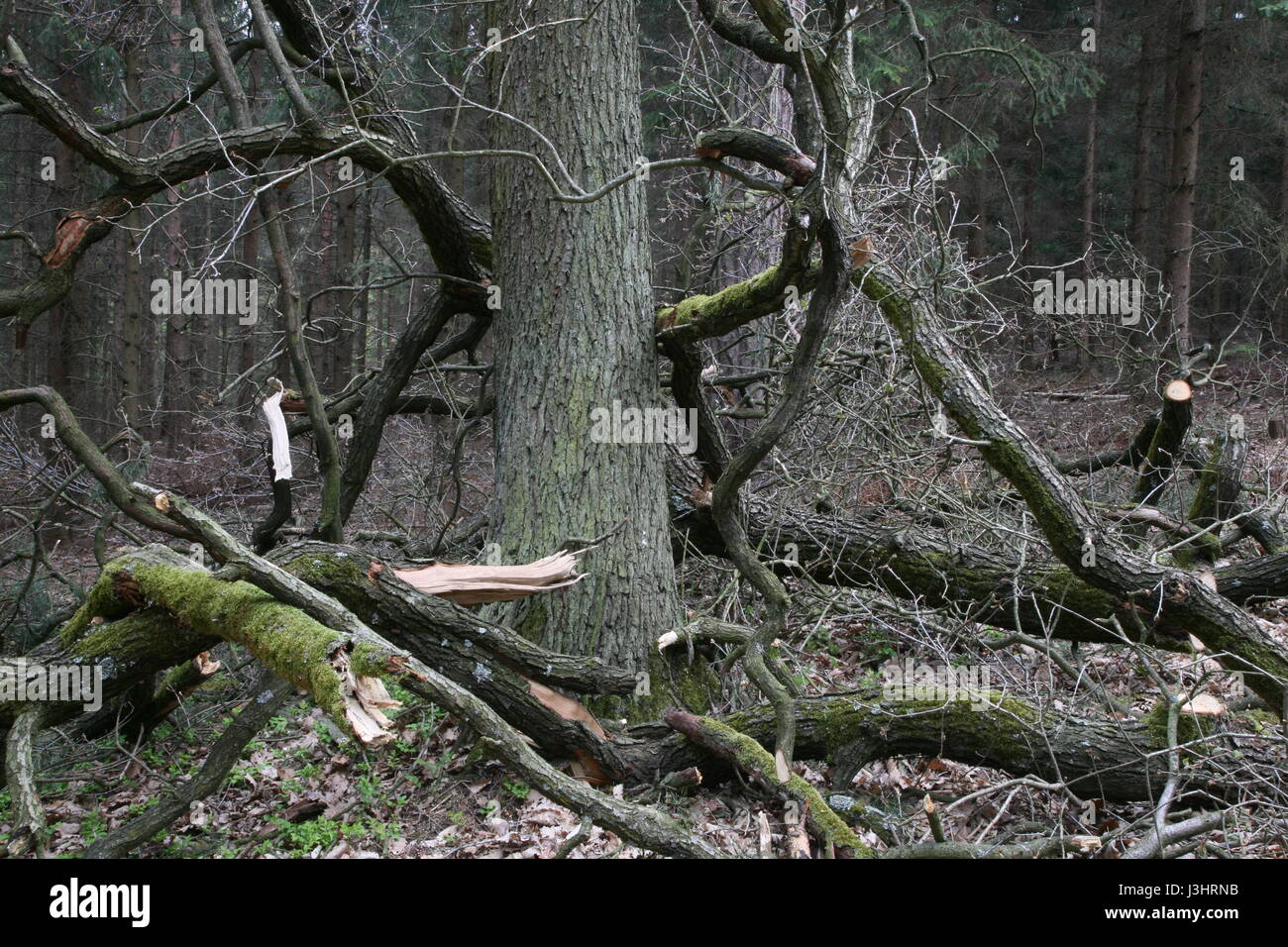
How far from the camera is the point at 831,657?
646 cm

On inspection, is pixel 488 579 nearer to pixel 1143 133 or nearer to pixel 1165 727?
pixel 1165 727

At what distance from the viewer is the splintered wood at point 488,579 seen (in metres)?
4.67

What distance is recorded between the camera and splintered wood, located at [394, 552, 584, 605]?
184 inches

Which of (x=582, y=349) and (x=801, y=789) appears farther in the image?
(x=582, y=349)

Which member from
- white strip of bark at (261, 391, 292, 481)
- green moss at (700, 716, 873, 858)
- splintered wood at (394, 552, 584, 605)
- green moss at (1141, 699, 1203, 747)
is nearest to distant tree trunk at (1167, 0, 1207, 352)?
green moss at (1141, 699, 1203, 747)

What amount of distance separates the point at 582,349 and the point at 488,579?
136 cm

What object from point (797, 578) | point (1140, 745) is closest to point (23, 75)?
point (797, 578)

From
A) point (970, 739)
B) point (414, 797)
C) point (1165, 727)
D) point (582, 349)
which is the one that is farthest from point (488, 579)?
point (1165, 727)

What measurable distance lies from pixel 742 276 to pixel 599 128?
3.39m

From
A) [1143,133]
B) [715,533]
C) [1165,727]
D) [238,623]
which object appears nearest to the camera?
[238,623]

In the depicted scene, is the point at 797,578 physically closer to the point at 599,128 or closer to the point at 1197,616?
the point at 1197,616

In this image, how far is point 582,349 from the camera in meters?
5.09

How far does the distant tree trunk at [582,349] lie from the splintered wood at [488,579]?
0.85 feet
